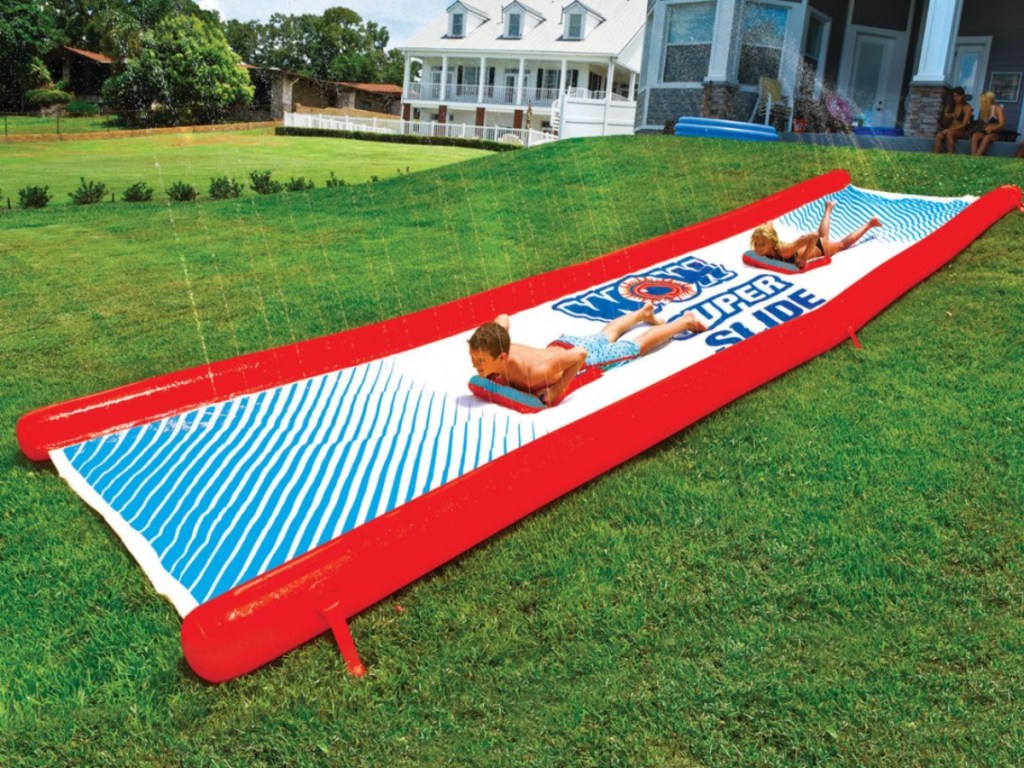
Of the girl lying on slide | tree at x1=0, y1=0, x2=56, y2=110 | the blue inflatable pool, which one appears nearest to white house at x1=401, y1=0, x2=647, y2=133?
tree at x1=0, y1=0, x2=56, y2=110

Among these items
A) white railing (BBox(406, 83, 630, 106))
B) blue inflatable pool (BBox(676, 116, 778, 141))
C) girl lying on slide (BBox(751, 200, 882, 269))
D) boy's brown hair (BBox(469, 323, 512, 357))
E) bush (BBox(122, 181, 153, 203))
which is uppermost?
white railing (BBox(406, 83, 630, 106))

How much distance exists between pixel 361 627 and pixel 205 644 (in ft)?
2.01

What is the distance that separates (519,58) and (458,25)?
15.5 ft

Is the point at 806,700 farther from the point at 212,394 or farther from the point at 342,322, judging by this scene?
the point at 342,322

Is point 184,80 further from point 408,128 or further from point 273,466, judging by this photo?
point 273,466

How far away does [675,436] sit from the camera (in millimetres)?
4848

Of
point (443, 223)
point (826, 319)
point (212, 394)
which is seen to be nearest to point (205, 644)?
point (212, 394)

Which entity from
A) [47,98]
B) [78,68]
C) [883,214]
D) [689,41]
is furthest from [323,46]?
[883,214]

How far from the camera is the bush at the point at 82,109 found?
32.2 meters

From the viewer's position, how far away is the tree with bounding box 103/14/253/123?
99.8 feet

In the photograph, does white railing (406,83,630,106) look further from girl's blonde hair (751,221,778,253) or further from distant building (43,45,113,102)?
girl's blonde hair (751,221,778,253)

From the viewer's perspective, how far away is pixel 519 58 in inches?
1517

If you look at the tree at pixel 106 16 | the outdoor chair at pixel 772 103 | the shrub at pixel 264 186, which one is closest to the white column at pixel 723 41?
the outdoor chair at pixel 772 103

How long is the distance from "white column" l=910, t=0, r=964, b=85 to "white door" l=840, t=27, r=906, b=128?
343 cm
